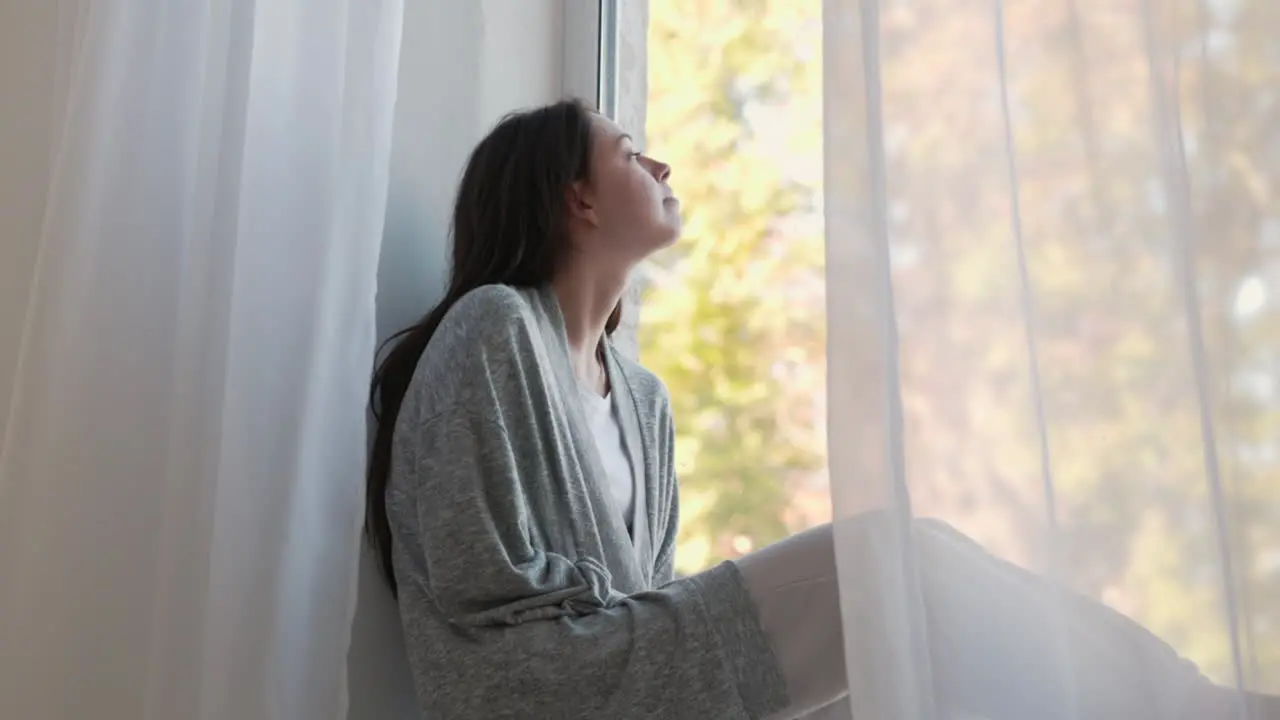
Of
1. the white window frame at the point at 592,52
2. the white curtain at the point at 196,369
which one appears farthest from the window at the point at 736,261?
the white curtain at the point at 196,369

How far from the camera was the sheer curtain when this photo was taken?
2.29 feet

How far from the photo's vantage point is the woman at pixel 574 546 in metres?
0.76

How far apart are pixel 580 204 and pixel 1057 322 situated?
70 centimetres

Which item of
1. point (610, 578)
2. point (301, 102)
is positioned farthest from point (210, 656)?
point (301, 102)

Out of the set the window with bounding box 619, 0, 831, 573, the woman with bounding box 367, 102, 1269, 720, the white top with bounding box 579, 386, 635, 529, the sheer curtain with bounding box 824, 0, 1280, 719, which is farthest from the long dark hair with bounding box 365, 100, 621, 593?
the sheer curtain with bounding box 824, 0, 1280, 719

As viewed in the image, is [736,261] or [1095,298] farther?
[736,261]

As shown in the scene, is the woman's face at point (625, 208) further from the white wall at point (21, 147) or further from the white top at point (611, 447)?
the white wall at point (21, 147)

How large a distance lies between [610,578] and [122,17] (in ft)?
2.26

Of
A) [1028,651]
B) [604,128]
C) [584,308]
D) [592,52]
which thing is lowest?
[1028,651]

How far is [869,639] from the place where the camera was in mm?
760

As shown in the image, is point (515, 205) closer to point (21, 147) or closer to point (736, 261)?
point (736, 261)

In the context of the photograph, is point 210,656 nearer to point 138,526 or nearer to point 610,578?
point 138,526

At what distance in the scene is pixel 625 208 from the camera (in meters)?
1.34

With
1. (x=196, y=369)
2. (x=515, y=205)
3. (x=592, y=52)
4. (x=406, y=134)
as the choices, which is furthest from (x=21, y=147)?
(x=592, y=52)
